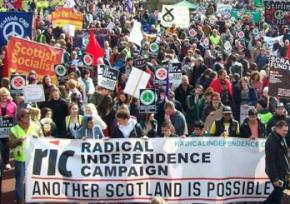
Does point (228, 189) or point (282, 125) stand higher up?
point (282, 125)

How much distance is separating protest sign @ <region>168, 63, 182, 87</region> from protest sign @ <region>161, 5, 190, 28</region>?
30.8 ft

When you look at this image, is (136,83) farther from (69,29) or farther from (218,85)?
(69,29)

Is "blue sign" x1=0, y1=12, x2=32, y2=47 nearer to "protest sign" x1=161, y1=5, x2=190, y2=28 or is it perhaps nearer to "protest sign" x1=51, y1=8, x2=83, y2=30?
"protest sign" x1=51, y1=8, x2=83, y2=30

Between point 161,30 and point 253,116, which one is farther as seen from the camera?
point 161,30

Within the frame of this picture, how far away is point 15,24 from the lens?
16188mm

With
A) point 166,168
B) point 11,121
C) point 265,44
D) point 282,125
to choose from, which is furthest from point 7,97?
point 265,44

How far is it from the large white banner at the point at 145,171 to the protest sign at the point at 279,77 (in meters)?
3.59

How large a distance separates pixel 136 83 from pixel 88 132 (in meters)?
2.97

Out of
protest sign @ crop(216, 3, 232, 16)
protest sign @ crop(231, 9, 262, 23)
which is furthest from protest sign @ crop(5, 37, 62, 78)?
protest sign @ crop(216, 3, 232, 16)

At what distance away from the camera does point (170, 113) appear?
1214 cm

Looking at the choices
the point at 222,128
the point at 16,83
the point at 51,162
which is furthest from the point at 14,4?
the point at 51,162

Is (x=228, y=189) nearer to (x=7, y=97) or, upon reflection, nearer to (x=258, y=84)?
(x=7, y=97)

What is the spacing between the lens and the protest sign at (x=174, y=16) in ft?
82.3

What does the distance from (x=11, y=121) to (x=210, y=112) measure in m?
3.23
